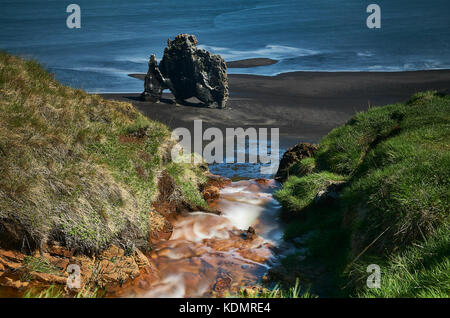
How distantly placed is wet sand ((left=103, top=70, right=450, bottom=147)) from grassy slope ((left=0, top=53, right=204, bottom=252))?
11523 millimetres

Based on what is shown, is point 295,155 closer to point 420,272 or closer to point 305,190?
point 305,190

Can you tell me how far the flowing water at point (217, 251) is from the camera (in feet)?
24.3

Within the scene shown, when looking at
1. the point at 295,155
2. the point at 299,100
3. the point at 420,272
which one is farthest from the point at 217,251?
the point at 299,100

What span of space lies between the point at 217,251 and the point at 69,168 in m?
3.56

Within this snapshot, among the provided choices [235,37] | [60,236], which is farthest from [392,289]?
[235,37]

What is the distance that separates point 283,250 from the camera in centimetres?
916

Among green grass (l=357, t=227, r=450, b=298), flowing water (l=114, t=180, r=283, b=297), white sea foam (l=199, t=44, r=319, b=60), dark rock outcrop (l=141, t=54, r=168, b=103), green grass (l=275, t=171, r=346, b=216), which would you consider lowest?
flowing water (l=114, t=180, r=283, b=297)

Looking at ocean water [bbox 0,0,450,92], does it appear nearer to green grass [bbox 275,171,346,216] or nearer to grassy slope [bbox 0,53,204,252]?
grassy slope [bbox 0,53,204,252]

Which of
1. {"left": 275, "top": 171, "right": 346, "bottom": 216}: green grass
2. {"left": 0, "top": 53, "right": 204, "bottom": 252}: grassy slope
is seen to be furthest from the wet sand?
{"left": 0, "top": 53, "right": 204, "bottom": 252}: grassy slope

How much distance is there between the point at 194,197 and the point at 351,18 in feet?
310

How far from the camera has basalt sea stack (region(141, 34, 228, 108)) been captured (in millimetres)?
29734

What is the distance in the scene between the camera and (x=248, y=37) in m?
76.4

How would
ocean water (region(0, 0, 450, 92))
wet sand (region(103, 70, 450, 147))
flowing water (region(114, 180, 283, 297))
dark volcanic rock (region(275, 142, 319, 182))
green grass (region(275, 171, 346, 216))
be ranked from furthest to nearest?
ocean water (region(0, 0, 450, 92))
wet sand (region(103, 70, 450, 147))
dark volcanic rock (region(275, 142, 319, 182))
green grass (region(275, 171, 346, 216))
flowing water (region(114, 180, 283, 297))

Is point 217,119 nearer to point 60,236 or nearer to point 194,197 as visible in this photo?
point 194,197
